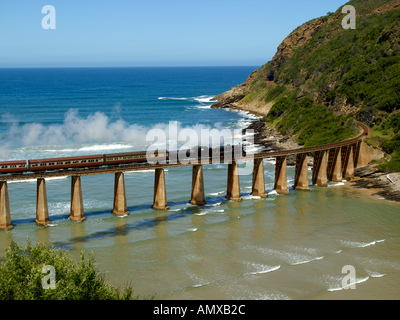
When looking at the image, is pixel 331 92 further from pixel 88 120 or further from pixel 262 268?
pixel 88 120

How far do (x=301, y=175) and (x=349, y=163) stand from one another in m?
9.72

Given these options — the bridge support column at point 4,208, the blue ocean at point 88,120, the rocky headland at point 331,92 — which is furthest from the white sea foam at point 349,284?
the blue ocean at point 88,120

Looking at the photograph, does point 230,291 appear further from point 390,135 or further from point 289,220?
point 390,135

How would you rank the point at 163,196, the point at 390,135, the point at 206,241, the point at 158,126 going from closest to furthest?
1. the point at 206,241
2. the point at 163,196
3. the point at 390,135
4. the point at 158,126

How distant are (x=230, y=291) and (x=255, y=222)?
1595 cm

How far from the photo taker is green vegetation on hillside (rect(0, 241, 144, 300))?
2812 cm

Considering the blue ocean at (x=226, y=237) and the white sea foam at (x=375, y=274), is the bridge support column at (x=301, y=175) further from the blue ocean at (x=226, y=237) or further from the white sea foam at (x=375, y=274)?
the white sea foam at (x=375, y=274)

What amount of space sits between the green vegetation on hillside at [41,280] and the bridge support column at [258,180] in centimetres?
3174

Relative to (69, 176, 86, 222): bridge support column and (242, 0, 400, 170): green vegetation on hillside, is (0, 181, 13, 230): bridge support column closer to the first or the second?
(69, 176, 86, 222): bridge support column

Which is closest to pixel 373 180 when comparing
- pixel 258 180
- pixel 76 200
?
pixel 258 180

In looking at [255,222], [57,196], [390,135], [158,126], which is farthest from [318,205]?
[158,126]

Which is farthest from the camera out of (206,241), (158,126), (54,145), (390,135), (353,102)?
(158,126)

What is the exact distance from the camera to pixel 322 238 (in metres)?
48.0

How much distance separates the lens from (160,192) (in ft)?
179
